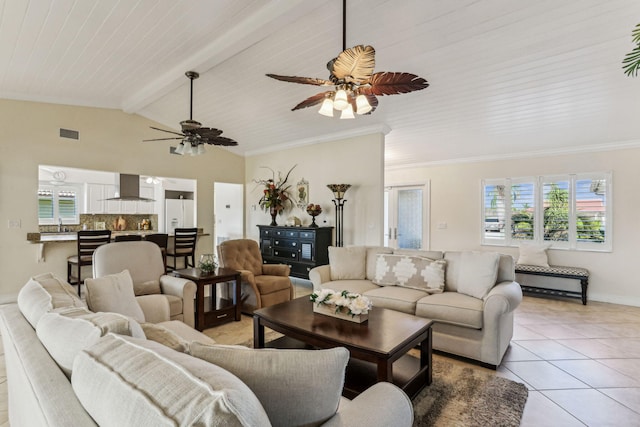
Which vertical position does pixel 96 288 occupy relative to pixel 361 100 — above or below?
below

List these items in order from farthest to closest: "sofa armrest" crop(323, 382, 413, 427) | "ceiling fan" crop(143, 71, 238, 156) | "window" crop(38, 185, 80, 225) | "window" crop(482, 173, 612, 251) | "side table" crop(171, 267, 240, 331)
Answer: "window" crop(38, 185, 80, 225) → "window" crop(482, 173, 612, 251) → "ceiling fan" crop(143, 71, 238, 156) → "side table" crop(171, 267, 240, 331) → "sofa armrest" crop(323, 382, 413, 427)

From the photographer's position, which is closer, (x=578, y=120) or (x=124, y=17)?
(x=124, y=17)

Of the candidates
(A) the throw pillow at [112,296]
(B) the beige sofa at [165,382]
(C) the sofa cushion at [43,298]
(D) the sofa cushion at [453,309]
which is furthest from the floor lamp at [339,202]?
(B) the beige sofa at [165,382]

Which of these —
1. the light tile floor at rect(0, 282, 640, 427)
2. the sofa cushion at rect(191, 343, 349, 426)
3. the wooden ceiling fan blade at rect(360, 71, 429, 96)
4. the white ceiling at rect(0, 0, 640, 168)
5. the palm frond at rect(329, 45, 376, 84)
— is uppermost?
the white ceiling at rect(0, 0, 640, 168)

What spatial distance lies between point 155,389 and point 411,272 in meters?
3.19

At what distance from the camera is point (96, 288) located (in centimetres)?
211

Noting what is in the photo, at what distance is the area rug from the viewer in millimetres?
2035

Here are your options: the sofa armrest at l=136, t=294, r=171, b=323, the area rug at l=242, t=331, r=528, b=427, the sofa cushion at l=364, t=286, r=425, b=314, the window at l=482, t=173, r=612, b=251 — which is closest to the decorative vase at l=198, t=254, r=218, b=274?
the sofa armrest at l=136, t=294, r=171, b=323

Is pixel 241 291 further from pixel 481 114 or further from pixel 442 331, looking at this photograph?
pixel 481 114

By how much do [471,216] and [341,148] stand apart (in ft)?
9.33

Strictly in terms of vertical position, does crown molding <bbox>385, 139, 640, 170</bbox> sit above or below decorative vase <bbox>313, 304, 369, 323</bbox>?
above

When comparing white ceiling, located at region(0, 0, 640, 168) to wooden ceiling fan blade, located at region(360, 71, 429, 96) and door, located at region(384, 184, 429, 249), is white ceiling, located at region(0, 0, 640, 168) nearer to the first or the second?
wooden ceiling fan blade, located at region(360, 71, 429, 96)

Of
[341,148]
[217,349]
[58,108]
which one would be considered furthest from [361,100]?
[58,108]

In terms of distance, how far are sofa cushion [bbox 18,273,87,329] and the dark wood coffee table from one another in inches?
53.6
